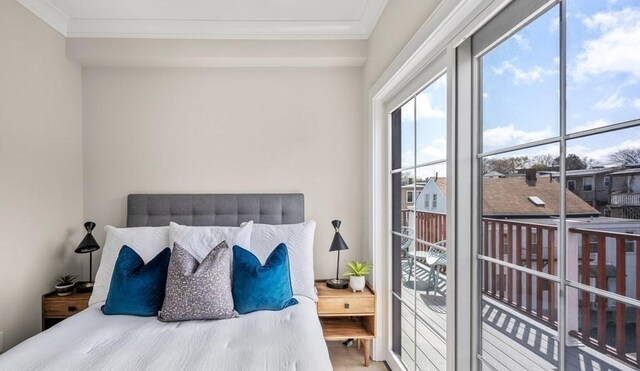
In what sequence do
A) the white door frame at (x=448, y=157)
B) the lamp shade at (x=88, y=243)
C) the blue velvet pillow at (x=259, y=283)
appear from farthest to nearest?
the lamp shade at (x=88, y=243) < the blue velvet pillow at (x=259, y=283) < the white door frame at (x=448, y=157)

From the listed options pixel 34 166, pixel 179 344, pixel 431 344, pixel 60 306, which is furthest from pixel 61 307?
pixel 431 344

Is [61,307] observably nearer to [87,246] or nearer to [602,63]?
[87,246]

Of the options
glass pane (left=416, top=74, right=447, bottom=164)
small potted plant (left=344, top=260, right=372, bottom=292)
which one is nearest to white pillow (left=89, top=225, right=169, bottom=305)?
small potted plant (left=344, top=260, right=372, bottom=292)

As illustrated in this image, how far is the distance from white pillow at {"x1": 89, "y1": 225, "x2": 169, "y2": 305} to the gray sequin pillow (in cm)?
37

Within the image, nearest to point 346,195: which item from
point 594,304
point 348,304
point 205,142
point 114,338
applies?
point 348,304

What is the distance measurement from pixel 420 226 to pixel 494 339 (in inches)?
31.1

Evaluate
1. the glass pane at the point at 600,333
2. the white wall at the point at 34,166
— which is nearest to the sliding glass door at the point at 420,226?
the glass pane at the point at 600,333

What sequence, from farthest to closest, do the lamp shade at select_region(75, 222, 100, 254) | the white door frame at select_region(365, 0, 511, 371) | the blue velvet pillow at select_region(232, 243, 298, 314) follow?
the lamp shade at select_region(75, 222, 100, 254), the blue velvet pillow at select_region(232, 243, 298, 314), the white door frame at select_region(365, 0, 511, 371)

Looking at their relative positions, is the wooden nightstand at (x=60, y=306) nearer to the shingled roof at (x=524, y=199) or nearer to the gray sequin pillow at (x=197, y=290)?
the gray sequin pillow at (x=197, y=290)

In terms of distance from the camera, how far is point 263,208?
2.71 m

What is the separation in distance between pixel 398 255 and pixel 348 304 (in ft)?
1.73

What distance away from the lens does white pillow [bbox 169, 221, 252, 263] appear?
2.20 meters

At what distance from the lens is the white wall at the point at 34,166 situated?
6.82 ft

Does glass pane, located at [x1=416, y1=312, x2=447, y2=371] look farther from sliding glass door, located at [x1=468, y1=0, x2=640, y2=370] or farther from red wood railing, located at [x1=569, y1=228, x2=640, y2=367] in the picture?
red wood railing, located at [x1=569, y1=228, x2=640, y2=367]
